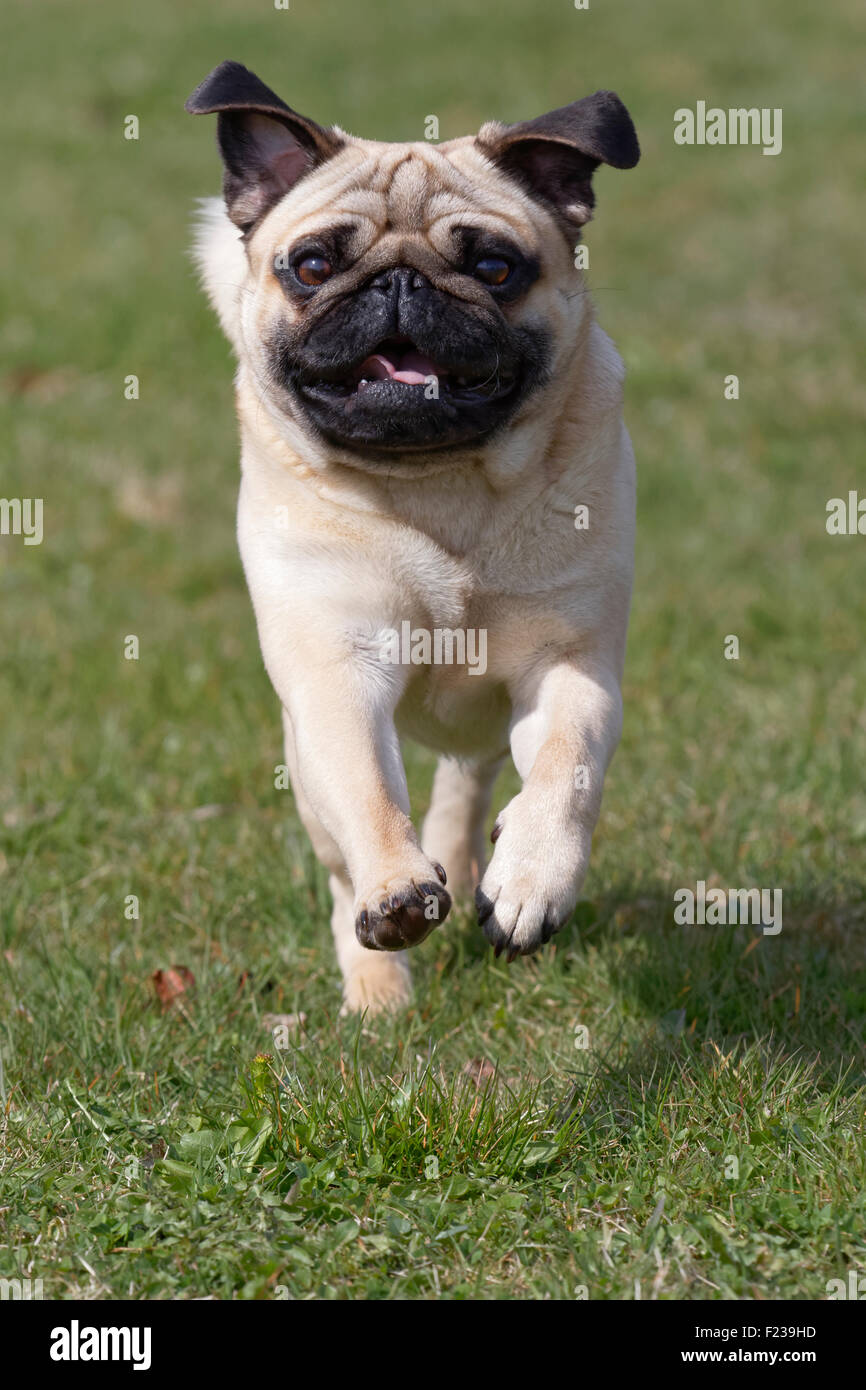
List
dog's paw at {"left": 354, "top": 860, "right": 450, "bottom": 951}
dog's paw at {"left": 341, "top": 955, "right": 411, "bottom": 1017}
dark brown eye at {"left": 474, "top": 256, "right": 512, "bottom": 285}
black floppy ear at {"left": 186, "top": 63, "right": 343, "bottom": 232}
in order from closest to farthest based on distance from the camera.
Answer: dog's paw at {"left": 354, "top": 860, "right": 450, "bottom": 951}
dark brown eye at {"left": 474, "top": 256, "right": 512, "bottom": 285}
black floppy ear at {"left": 186, "top": 63, "right": 343, "bottom": 232}
dog's paw at {"left": 341, "top": 955, "right": 411, "bottom": 1017}

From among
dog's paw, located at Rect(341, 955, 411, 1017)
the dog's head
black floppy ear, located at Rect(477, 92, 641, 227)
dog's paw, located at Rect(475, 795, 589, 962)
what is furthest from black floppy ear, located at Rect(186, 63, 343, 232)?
dog's paw, located at Rect(341, 955, 411, 1017)

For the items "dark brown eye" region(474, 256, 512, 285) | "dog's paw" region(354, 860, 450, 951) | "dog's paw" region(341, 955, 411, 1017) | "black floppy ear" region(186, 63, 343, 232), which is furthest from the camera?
"dog's paw" region(341, 955, 411, 1017)

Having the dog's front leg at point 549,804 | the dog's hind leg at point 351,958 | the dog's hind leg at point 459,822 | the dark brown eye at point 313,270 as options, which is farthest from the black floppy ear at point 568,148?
the dog's hind leg at point 459,822

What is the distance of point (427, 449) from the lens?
3725mm

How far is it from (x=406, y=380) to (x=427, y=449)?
0.18 m

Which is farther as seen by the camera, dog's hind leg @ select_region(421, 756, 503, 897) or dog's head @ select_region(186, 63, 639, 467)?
dog's hind leg @ select_region(421, 756, 503, 897)

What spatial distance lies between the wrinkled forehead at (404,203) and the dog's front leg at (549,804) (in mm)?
1155

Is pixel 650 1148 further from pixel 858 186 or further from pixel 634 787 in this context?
pixel 858 186

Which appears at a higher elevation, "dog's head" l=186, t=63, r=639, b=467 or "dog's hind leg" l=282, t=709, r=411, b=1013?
"dog's head" l=186, t=63, r=639, b=467

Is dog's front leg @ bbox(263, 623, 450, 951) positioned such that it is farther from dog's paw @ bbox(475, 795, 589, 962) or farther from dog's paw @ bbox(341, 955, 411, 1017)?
dog's paw @ bbox(341, 955, 411, 1017)

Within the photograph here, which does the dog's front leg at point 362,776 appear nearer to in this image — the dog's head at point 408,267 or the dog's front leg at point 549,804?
the dog's front leg at point 549,804

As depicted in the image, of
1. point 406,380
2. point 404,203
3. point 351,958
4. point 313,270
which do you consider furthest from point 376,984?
point 404,203

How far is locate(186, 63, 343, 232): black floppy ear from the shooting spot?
389cm

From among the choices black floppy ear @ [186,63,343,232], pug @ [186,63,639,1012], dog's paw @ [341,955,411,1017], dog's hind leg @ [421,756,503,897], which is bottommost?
dog's paw @ [341,955,411,1017]
